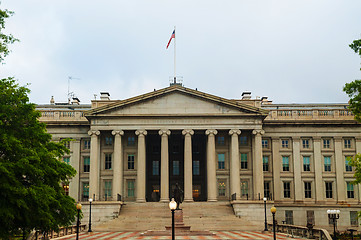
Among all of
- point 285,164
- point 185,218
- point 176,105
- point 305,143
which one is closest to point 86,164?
point 176,105

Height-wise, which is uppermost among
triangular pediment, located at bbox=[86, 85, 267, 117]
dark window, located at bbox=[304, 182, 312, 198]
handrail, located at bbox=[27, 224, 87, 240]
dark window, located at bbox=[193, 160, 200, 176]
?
triangular pediment, located at bbox=[86, 85, 267, 117]

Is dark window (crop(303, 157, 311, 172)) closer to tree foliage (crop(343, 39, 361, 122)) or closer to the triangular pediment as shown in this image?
the triangular pediment

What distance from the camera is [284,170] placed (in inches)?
2532

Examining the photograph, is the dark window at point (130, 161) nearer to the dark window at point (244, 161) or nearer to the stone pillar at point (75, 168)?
the stone pillar at point (75, 168)

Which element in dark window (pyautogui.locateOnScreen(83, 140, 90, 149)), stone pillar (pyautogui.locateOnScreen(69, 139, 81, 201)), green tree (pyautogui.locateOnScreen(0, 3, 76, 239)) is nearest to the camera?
green tree (pyautogui.locateOnScreen(0, 3, 76, 239))

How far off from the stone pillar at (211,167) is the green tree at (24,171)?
2802 cm

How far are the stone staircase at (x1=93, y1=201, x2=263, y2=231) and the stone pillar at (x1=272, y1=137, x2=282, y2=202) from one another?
359 inches

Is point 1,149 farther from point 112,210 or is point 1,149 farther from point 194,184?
point 194,184

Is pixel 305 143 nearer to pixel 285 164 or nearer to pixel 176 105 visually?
pixel 285 164

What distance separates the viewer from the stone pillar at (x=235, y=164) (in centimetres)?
5834

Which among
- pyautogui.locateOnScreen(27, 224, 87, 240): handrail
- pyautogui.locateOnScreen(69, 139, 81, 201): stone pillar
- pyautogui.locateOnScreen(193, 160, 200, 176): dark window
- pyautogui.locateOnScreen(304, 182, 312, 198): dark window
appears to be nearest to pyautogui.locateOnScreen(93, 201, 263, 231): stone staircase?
pyautogui.locateOnScreen(27, 224, 87, 240): handrail

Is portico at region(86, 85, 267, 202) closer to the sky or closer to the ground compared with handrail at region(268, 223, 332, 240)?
closer to the sky

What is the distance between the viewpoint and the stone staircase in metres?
48.4

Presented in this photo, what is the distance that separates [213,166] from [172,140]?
33.0 ft
